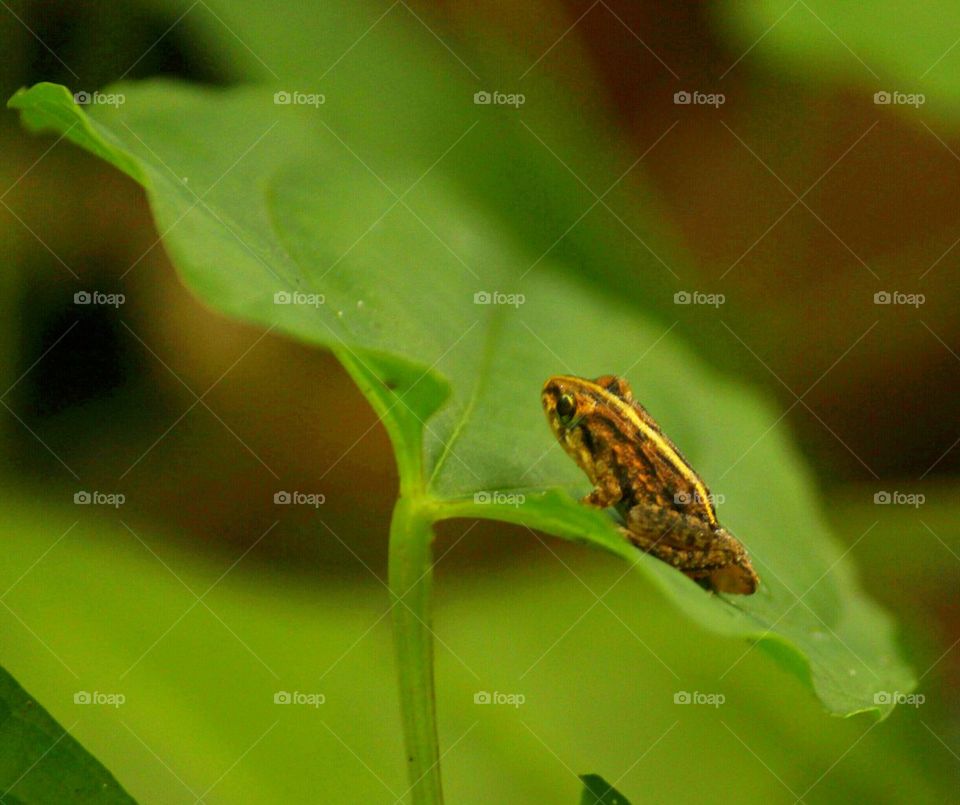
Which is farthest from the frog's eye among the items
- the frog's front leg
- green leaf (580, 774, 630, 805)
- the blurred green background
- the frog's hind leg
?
the blurred green background

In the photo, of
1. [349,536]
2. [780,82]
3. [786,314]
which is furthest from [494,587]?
[780,82]

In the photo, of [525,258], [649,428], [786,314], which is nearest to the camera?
[649,428]

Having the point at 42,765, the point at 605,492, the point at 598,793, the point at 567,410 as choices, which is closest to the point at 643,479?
the point at 605,492

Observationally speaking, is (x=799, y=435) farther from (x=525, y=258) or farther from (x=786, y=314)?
(x=525, y=258)

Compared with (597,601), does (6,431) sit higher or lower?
lower

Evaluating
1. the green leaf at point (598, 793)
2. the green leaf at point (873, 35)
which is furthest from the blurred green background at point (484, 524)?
the green leaf at point (598, 793)

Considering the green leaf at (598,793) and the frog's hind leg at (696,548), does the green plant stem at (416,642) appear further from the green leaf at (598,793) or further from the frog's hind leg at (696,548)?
the frog's hind leg at (696,548)

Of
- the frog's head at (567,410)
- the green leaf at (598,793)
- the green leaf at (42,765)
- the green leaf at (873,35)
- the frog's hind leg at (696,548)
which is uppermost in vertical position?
the green leaf at (873,35)
